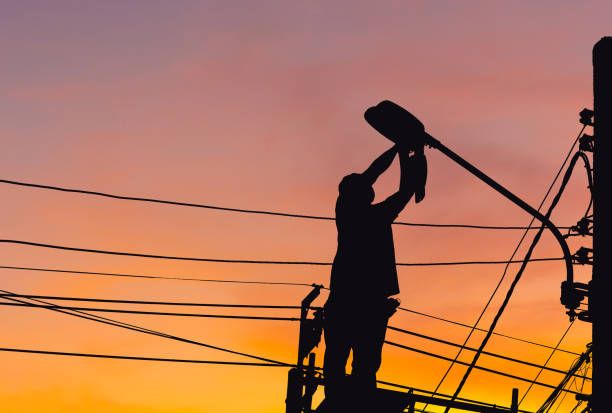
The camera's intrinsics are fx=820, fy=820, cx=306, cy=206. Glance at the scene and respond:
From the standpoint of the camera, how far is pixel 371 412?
9406mm

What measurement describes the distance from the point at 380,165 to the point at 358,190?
1.59ft

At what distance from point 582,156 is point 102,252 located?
10.1 metres

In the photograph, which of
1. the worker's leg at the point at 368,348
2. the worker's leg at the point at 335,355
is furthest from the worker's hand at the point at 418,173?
the worker's leg at the point at 335,355

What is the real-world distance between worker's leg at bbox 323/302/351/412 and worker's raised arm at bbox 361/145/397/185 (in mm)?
1629

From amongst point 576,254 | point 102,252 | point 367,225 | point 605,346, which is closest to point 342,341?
point 367,225

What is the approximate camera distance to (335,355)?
32.4 ft

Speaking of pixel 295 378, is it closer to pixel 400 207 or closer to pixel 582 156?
pixel 400 207

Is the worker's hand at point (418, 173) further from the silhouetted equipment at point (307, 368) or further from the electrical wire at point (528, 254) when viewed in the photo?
the electrical wire at point (528, 254)

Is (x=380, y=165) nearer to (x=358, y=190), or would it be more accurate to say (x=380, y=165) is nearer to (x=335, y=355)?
(x=358, y=190)

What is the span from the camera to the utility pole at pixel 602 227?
26.4 ft

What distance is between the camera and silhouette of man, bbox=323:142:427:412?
9.48m

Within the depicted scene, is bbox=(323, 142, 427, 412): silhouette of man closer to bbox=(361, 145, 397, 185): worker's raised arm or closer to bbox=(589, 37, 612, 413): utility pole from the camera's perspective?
bbox=(361, 145, 397, 185): worker's raised arm

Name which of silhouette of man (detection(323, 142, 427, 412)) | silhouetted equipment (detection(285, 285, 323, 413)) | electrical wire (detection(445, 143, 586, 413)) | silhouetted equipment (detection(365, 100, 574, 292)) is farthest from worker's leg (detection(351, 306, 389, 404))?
electrical wire (detection(445, 143, 586, 413))

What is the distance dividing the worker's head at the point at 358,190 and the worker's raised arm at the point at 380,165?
10cm
